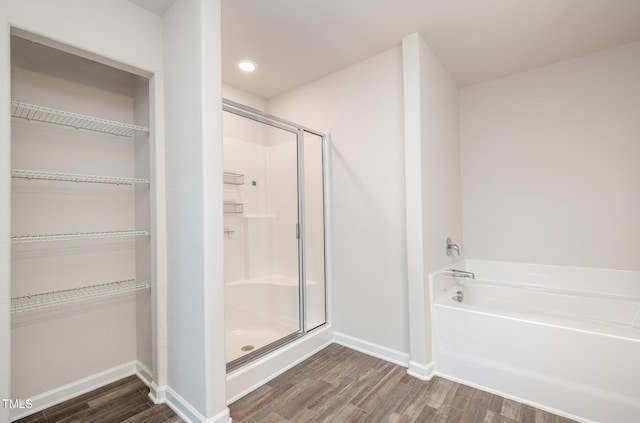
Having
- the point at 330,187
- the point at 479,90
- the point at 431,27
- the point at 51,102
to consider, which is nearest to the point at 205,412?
the point at 330,187

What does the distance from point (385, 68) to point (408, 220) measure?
4.16 feet

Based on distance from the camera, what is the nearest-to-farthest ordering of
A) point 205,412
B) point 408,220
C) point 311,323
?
point 205,412 < point 408,220 < point 311,323

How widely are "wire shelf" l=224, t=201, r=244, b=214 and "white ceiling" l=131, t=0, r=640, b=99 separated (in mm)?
1215

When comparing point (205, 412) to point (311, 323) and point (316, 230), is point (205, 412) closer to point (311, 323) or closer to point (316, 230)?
point (311, 323)

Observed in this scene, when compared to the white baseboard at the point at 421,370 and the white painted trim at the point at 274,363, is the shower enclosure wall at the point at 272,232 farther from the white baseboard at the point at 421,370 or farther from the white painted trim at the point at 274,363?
the white baseboard at the point at 421,370

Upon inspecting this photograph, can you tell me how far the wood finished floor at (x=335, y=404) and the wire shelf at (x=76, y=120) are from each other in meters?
1.74

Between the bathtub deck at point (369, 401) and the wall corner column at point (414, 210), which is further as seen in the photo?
the wall corner column at point (414, 210)

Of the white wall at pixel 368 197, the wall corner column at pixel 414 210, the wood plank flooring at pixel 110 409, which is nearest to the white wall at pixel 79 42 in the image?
the wood plank flooring at pixel 110 409

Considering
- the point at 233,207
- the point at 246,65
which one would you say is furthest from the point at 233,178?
the point at 246,65

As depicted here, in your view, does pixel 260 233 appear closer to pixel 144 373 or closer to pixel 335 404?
pixel 144 373

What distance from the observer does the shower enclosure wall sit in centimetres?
257

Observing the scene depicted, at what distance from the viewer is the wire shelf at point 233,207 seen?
2738mm

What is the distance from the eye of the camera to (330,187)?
2752 millimetres

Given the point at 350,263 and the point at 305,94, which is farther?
the point at 305,94
